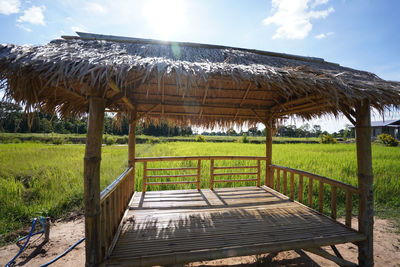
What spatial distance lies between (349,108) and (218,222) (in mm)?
2506

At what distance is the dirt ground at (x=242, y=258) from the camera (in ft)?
8.46

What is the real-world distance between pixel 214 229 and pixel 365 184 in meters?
2.12

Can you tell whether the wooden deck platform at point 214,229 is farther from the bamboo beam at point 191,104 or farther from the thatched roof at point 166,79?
the bamboo beam at point 191,104

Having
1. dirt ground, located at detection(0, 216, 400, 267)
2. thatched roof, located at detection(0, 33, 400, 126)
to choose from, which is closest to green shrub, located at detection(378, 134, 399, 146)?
dirt ground, located at detection(0, 216, 400, 267)

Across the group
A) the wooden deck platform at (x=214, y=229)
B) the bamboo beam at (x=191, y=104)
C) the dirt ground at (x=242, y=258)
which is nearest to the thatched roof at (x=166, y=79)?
the bamboo beam at (x=191, y=104)

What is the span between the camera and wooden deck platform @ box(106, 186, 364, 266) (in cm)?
181

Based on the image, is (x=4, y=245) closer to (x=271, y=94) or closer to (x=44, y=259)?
(x=44, y=259)

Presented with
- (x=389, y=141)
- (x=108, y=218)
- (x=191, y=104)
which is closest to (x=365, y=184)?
(x=191, y=104)

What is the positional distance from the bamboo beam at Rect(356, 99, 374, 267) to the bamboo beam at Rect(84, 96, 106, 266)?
317 centimetres

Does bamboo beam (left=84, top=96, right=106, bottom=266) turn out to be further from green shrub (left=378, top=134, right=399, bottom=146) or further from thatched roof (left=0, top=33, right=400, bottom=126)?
green shrub (left=378, top=134, right=399, bottom=146)

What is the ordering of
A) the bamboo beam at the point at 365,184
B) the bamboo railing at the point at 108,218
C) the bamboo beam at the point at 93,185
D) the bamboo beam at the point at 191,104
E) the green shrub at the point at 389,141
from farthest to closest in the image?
the green shrub at the point at 389,141, the bamboo beam at the point at 191,104, the bamboo beam at the point at 365,184, the bamboo railing at the point at 108,218, the bamboo beam at the point at 93,185

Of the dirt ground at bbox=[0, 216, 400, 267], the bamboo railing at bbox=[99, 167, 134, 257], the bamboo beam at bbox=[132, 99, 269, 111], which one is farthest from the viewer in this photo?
the bamboo beam at bbox=[132, 99, 269, 111]

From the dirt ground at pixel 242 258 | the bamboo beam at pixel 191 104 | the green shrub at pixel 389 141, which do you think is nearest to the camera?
the dirt ground at pixel 242 258

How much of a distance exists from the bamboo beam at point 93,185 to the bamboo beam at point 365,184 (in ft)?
10.4
